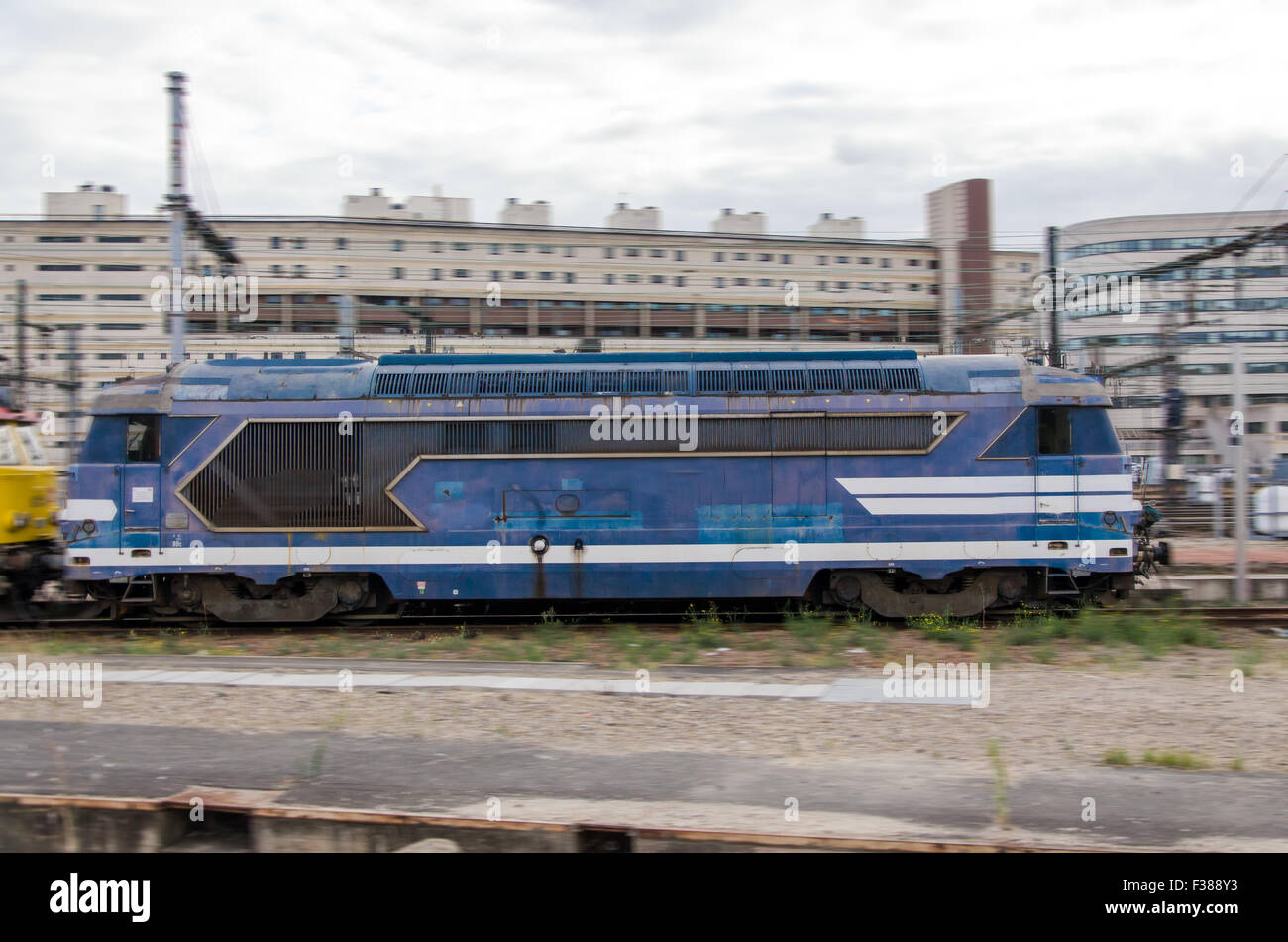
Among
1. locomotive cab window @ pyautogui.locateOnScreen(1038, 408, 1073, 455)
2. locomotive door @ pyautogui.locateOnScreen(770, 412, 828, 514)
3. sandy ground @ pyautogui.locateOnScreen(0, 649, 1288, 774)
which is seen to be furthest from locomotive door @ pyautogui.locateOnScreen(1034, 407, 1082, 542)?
sandy ground @ pyautogui.locateOnScreen(0, 649, 1288, 774)

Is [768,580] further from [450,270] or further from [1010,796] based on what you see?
[450,270]

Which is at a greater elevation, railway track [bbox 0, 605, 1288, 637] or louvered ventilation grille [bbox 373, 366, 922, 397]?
louvered ventilation grille [bbox 373, 366, 922, 397]

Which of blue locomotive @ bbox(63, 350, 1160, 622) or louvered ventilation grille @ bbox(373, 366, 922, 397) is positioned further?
louvered ventilation grille @ bbox(373, 366, 922, 397)

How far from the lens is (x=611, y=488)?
48.4 feet

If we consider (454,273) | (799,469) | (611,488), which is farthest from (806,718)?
(454,273)

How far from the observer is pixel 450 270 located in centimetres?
4828

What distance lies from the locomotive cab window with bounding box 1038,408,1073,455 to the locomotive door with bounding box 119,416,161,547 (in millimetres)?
12870

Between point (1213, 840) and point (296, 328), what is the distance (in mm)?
38398

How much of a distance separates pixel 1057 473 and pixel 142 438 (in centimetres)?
1333

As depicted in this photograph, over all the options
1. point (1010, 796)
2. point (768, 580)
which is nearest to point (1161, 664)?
point (768, 580)

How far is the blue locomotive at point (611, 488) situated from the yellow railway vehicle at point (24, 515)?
1.85m

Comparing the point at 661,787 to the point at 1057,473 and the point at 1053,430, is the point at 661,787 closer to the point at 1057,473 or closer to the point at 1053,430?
the point at 1057,473

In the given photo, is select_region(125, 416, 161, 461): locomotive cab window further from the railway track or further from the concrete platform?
the concrete platform

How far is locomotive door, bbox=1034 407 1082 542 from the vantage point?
573 inches
